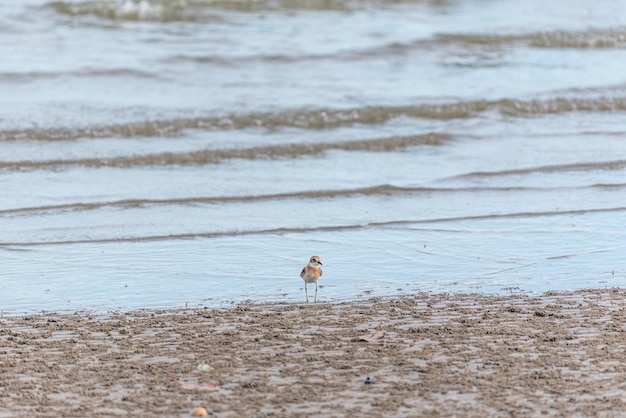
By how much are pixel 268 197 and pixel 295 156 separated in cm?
184

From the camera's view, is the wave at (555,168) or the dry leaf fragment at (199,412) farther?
the wave at (555,168)

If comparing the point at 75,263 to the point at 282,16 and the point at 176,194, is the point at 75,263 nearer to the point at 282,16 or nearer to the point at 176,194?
the point at 176,194

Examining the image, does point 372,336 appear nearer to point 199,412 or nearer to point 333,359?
point 333,359

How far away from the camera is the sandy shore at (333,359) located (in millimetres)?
4785

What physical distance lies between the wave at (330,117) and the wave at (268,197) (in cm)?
277

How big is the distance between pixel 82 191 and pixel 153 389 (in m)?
4.94

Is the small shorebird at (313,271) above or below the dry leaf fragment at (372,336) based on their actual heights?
above

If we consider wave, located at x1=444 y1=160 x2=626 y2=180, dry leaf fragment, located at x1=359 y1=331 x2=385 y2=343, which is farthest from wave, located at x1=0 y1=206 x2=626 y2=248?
dry leaf fragment, located at x1=359 y1=331 x2=385 y2=343

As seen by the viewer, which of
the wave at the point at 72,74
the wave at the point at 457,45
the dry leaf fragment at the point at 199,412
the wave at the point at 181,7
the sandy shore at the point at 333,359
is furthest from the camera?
the wave at the point at 181,7

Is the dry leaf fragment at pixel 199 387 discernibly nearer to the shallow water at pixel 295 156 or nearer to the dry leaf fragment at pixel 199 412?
the dry leaf fragment at pixel 199 412

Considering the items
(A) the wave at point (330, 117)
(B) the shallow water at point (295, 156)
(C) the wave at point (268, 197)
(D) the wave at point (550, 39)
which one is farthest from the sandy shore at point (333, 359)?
(D) the wave at point (550, 39)

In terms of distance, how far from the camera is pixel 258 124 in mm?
12703

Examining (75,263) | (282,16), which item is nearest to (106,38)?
(282,16)

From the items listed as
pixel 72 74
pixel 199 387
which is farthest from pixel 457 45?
pixel 199 387
